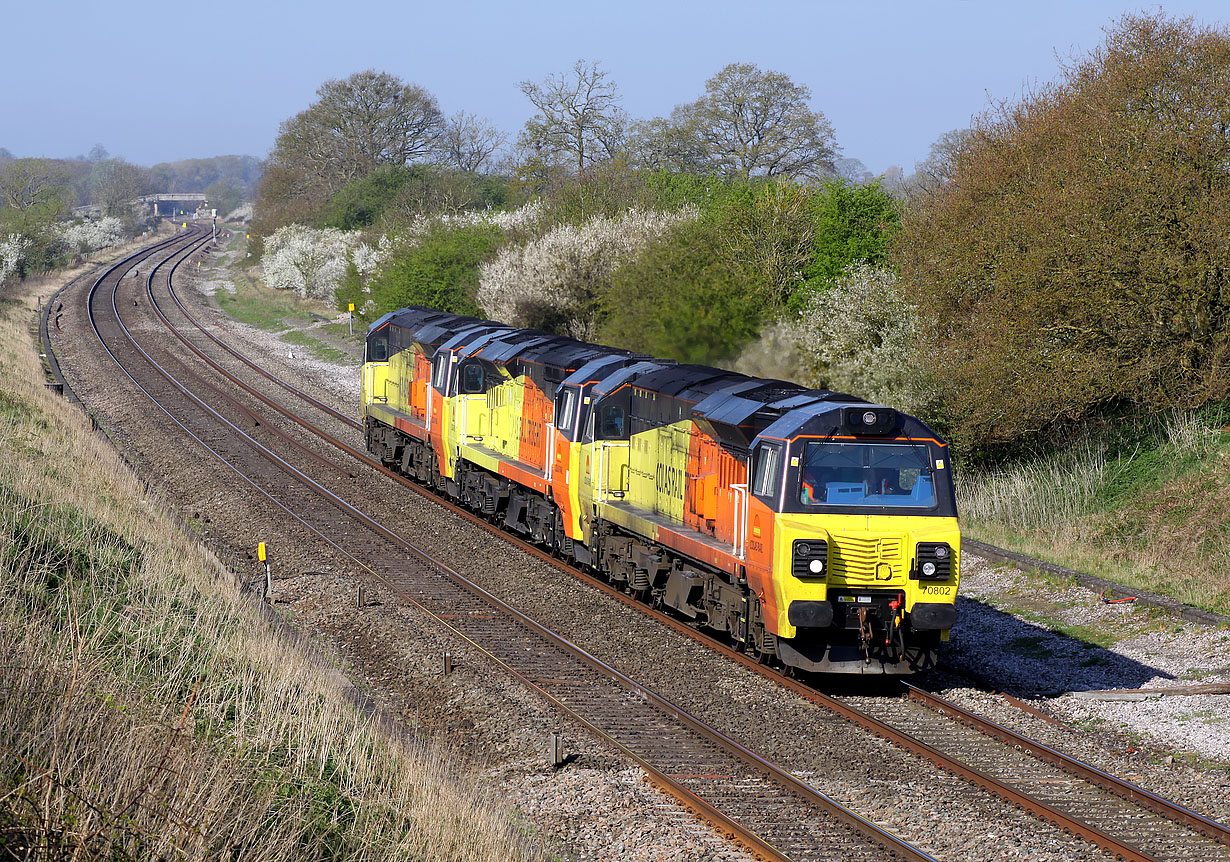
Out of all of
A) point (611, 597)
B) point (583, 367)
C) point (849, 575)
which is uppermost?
point (583, 367)

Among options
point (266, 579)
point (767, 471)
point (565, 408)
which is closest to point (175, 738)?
point (767, 471)

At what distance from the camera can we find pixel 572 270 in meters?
39.8

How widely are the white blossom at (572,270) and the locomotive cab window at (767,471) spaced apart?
25561mm

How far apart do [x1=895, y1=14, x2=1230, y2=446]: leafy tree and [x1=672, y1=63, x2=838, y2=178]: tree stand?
3781 centimetres

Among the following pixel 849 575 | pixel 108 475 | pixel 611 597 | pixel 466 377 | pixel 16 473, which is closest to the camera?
pixel 849 575

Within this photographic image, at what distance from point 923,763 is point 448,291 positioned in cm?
3906

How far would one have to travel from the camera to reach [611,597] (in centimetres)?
1773

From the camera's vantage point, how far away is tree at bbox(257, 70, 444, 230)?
273ft

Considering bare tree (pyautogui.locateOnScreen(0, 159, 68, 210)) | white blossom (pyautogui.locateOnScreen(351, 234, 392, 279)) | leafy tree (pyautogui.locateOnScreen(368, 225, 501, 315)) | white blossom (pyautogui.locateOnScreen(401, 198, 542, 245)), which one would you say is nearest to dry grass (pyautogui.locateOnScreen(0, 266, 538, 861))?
leafy tree (pyautogui.locateOnScreen(368, 225, 501, 315))

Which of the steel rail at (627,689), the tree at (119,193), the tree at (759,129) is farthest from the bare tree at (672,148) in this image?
the tree at (119,193)

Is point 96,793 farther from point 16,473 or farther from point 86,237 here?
point 86,237

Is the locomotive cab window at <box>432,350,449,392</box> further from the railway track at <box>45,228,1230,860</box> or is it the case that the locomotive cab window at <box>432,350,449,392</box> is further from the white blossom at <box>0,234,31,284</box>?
the white blossom at <box>0,234,31,284</box>

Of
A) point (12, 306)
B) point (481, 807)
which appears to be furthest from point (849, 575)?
point (12, 306)

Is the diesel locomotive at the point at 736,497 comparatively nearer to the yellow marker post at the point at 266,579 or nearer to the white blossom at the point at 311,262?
the yellow marker post at the point at 266,579
